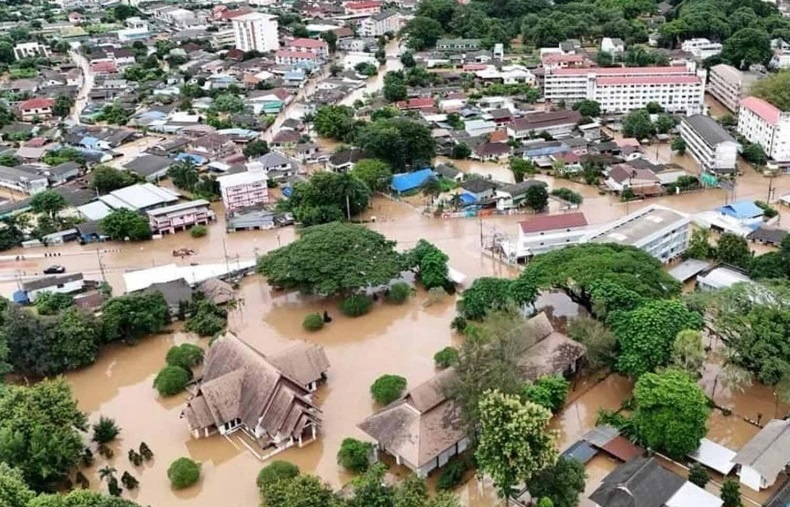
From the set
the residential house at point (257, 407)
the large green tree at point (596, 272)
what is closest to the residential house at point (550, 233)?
the large green tree at point (596, 272)

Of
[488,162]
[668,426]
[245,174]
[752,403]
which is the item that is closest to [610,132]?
[488,162]

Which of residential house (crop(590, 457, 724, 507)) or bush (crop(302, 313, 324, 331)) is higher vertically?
residential house (crop(590, 457, 724, 507))

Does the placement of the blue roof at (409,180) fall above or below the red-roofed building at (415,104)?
below

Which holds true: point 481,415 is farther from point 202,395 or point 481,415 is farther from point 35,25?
point 35,25

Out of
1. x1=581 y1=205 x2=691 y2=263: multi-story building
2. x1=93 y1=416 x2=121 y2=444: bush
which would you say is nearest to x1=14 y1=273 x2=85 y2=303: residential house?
x1=93 y1=416 x2=121 y2=444: bush

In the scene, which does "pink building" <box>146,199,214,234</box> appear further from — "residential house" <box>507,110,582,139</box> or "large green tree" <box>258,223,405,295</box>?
"residential house" <box>507,110,582,139</box>

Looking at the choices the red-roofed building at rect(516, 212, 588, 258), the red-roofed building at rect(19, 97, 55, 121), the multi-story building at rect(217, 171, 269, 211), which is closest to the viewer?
the red-roofed building at rect(516, 212, 588, 258)

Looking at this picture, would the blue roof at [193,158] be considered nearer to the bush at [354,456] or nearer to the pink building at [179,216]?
the pink building at [179,216]
